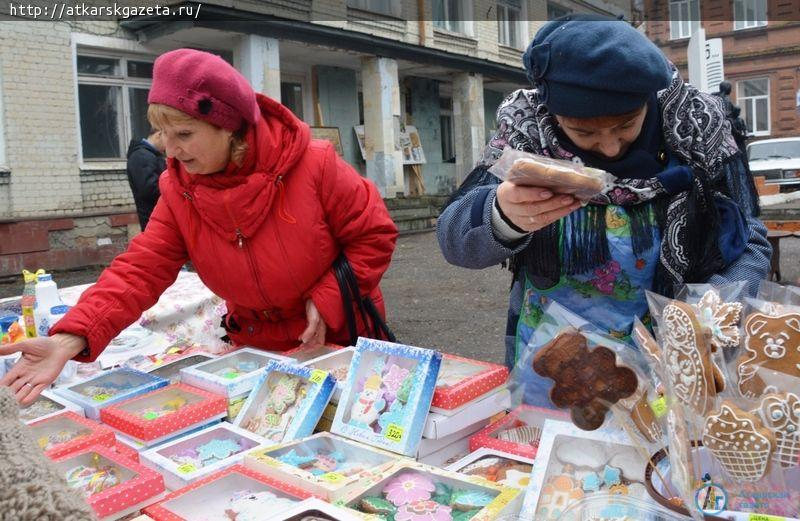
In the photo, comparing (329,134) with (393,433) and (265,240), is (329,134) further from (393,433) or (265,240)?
(393,433)

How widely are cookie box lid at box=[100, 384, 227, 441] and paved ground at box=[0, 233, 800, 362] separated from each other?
332 centimetres

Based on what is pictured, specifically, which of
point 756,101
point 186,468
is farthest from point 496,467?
point 756,101

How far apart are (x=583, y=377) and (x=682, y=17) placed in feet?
96.1

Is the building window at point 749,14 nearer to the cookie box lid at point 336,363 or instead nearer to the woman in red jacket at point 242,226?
the woman in red jacket at point 242,226

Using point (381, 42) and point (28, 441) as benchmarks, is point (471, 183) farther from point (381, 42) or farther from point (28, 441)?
point (381, 42)

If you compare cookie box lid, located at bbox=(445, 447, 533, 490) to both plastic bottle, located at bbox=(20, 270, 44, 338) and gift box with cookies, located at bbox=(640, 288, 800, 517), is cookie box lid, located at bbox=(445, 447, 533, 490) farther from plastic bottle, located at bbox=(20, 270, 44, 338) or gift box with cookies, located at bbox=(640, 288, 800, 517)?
plastic bottle, located at bbox=(20, 270, 44, 338)

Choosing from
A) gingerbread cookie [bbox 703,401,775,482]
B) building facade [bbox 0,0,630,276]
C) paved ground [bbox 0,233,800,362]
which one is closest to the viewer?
gingerbread cookie [bbox 703,401,775,482]

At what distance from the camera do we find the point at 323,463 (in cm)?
132

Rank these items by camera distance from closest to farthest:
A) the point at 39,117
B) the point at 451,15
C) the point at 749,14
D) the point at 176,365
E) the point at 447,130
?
the point at 176,365 < the point at 39,117 < the point at 451,15 < the point at 447,130 < the point at 749,14

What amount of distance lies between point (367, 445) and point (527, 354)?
14.9 inches

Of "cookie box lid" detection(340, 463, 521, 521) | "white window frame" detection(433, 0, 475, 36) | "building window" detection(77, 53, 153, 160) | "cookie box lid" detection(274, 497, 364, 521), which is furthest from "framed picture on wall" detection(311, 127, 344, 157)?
"cookie box lid" detection(274, 497, 364, 521)

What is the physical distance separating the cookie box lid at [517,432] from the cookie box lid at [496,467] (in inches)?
0.5

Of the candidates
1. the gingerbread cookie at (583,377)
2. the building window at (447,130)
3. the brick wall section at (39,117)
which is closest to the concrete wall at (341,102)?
the building window at (447,130)

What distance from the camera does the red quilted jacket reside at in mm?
1914
